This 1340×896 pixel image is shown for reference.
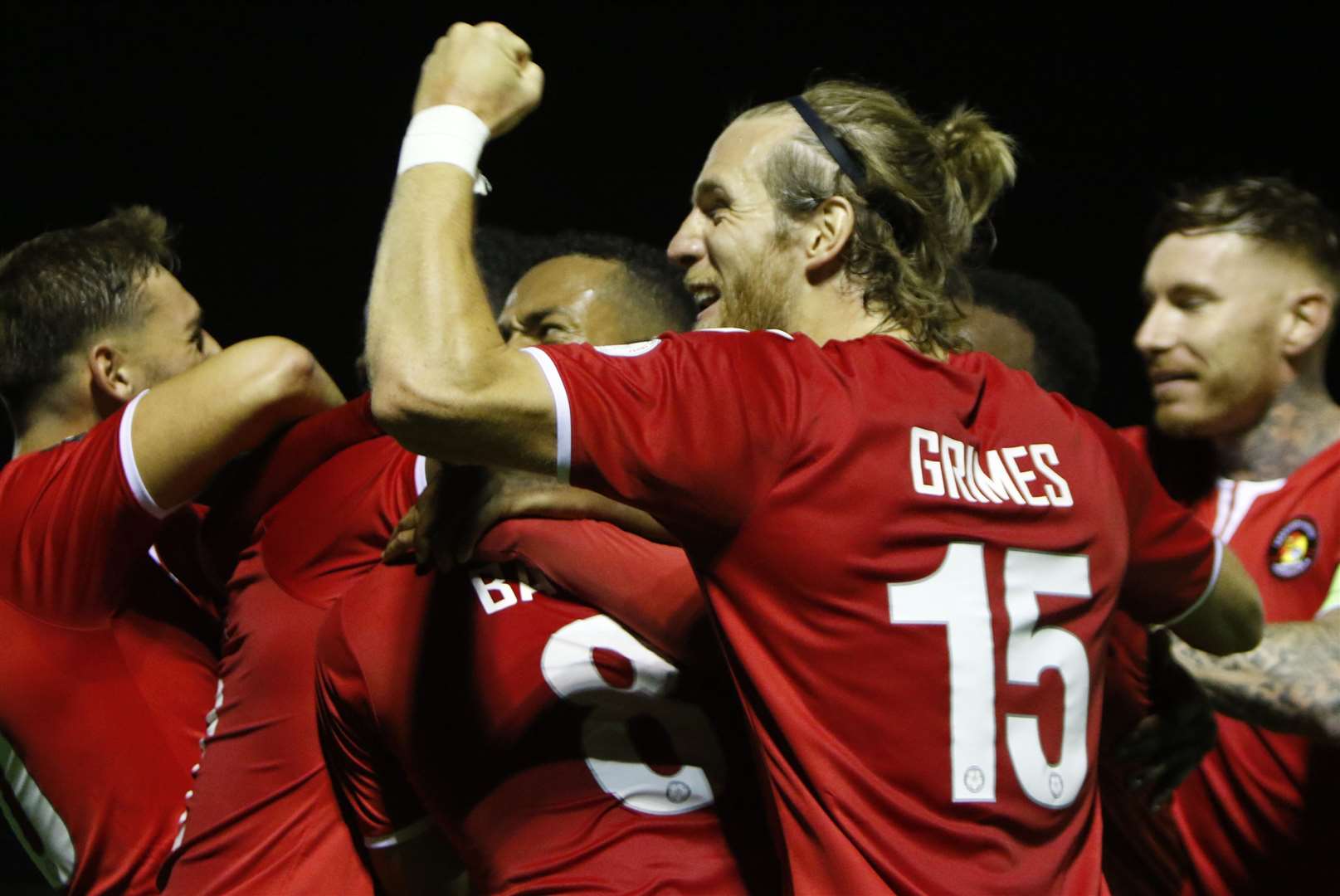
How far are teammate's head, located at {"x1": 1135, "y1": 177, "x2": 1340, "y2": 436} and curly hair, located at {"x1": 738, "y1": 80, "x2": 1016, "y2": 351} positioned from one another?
2.38 ft

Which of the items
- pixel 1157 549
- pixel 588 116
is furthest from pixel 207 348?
pixel 588 116

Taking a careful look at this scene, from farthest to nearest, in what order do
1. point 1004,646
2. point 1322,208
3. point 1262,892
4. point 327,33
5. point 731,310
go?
1. point 327,33
2. point 1322,208
3. point 1262,892
4. point 731,310
5. point 1004,646

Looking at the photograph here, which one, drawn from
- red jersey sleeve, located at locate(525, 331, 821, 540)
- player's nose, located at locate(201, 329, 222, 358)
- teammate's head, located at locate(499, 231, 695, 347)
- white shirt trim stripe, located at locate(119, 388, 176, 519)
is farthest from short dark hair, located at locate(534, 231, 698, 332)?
red jersey sleeve, located at locate(525, 331, 821, 540)

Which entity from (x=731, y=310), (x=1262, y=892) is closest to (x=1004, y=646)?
(x=731, y=310)

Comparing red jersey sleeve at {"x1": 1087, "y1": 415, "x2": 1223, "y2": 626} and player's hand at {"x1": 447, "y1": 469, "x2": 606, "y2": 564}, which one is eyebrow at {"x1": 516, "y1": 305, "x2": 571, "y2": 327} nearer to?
player's hand at {"x1": 447, "y1": 469, "x2": 606, "y2": 564}

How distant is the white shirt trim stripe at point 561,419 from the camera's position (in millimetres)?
1237

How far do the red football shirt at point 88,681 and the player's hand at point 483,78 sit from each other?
752 mm

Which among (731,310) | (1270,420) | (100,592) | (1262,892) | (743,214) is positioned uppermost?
(743,214)

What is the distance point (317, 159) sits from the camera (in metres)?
4.55

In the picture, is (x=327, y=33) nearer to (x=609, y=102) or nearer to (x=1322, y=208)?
(x=609, y=102)

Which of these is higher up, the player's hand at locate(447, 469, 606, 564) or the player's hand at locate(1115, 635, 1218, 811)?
the player's hand at locate(447, 469, 606, 564)

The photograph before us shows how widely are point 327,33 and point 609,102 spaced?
909 mm

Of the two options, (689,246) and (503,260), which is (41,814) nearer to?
(689,246)

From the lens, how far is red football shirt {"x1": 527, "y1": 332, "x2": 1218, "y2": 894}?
129cm
